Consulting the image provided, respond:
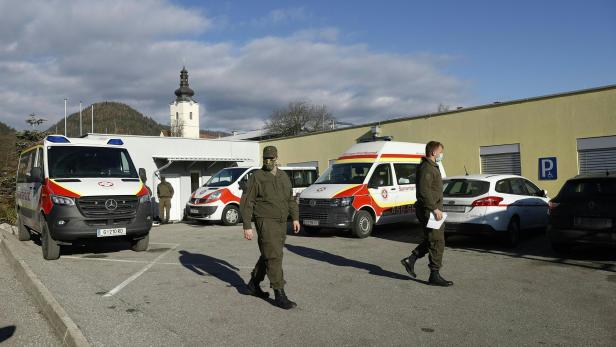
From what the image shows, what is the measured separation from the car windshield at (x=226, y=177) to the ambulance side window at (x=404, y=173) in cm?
594

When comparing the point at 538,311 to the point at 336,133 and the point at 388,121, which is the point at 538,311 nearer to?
the point at 388,121

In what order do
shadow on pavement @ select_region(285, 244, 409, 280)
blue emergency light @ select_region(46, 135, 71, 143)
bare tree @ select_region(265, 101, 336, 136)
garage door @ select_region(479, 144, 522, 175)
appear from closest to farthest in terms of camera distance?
shadow on pavement @ select_region(285, 244, 409, 280), blue emergency light @ select_region(46, 135, 71, 143), garage door @ select_region(479, 144, 522, 175), bare tree @ select_region(265, 101, 336, 136)

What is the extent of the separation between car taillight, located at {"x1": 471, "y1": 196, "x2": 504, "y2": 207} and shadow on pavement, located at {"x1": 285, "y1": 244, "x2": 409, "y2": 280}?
297 cm

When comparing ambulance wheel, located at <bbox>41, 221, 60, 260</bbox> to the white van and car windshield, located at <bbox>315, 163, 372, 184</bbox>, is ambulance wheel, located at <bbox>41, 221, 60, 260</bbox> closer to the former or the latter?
car windshield, located at <bbox>315, 163, 372, 184</bbox>

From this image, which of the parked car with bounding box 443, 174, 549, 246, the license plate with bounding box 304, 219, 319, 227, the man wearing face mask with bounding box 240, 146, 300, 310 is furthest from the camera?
the license plate with bounding box 304, 219, 319, 227

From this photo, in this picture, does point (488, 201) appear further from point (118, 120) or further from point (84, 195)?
point (118, 120)

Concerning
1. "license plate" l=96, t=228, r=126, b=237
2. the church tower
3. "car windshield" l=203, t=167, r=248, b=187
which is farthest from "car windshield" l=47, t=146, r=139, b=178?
the church tower

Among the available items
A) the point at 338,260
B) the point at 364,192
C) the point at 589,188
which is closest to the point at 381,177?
the point at 364,192

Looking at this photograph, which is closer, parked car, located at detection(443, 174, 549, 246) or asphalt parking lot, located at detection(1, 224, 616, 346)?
asphalt parking lot, located at detection(1, 224, 616, 346)

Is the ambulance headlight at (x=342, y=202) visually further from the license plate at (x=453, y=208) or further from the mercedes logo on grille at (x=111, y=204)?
the mercedes logo on grille at (x=111, y=204)

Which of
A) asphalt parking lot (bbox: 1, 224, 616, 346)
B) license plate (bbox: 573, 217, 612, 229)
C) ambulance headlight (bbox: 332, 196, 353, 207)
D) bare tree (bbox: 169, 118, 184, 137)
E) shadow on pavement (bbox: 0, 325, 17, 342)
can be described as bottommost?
shadow on pavement (bbox: 0, 325, 17, 342)

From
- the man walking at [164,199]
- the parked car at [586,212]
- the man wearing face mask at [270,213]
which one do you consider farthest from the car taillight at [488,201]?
the man walking at [164,199]

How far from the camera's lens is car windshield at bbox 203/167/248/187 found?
17.0 metres

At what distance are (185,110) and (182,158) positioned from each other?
7872cm
